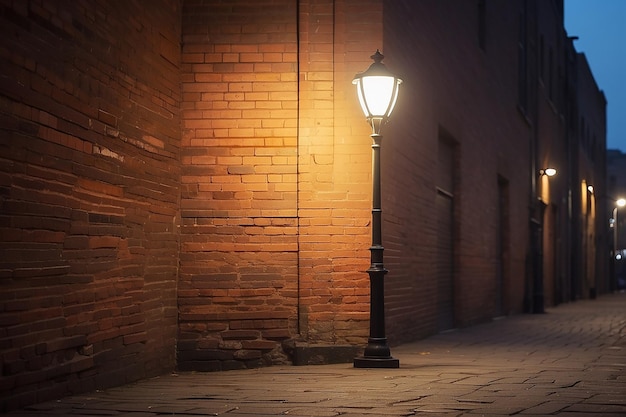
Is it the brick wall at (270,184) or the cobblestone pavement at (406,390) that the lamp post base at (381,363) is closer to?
the cobblestone pavement at (406,390)

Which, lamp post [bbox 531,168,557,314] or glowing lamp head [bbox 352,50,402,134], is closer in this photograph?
glowing lamp head [bbox 352,50,402,134]

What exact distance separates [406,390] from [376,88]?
10.9ft

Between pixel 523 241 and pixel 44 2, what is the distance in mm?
18947

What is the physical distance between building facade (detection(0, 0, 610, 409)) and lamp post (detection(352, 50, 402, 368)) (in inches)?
21.9

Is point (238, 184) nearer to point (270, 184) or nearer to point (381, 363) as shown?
point (270, 184)

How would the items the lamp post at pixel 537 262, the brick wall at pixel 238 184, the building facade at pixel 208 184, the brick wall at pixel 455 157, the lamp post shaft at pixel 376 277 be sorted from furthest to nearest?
the lamp post at pixel 537 262, the brick wall at pixel 455 157, the brick wall at pixel 238 184, the lamp post shaft at pixel 376 277, the building facade at pixel 208 184

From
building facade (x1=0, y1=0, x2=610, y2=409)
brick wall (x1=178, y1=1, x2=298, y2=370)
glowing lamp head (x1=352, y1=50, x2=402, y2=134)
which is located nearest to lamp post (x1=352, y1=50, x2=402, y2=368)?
glowing lamp head (x1=352, y1=50, x2=402, y2=134)

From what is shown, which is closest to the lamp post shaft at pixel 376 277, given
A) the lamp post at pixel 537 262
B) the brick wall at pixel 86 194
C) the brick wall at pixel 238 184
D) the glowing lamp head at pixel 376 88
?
the glowing lamp head at pixel 376 88

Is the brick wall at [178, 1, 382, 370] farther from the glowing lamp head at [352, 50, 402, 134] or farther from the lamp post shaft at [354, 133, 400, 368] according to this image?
the glowing lamp head at [352, 50, 402, 134]

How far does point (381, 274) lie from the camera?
1028 centimetres

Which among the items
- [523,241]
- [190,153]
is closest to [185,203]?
[190,153]

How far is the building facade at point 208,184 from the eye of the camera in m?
7.59

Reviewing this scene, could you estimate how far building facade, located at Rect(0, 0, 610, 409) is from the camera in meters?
7.59

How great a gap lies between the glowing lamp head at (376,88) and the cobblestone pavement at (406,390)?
8.37 feet
